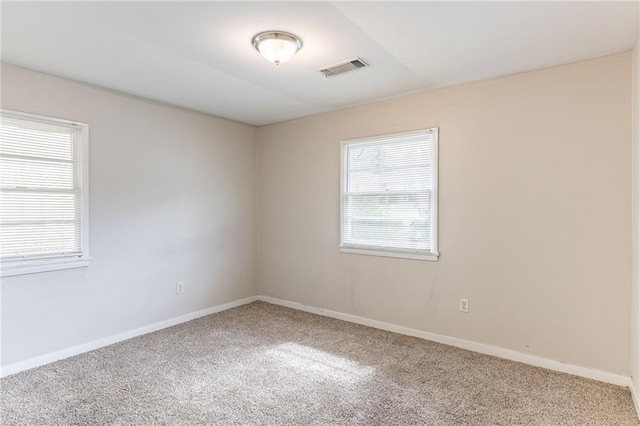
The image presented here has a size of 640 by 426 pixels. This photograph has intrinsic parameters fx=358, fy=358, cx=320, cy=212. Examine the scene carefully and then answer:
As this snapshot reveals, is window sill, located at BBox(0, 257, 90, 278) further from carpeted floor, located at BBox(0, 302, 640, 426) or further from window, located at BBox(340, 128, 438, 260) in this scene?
window, located at BBox(340, 128, 438, 260)

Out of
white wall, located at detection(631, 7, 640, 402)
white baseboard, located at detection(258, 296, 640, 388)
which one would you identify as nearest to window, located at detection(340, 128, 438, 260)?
white baseboard, located at detection(258, 296, 640, 388)

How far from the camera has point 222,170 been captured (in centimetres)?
441

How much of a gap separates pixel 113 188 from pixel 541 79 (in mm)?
3830

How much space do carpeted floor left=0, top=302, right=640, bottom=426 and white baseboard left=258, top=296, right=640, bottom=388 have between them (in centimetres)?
9

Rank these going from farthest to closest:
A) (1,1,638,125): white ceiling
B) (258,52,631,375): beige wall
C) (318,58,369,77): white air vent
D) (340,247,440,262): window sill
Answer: (340,247,440,262): window sill
(318,58,369,77): white air vent
(258,52,631,375): beige wall
(1,1,638,125): white ceiling

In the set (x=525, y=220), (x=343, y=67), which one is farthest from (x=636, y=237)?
(x=343, y=67)

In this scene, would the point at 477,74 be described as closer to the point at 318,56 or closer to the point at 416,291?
the point at 318,56

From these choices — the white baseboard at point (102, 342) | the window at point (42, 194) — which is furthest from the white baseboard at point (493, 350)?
the window at point (42, 194)

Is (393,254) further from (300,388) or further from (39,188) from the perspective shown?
(39,188)

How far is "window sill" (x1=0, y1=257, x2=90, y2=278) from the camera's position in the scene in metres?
2.75

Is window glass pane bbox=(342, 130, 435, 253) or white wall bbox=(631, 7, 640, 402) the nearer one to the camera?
white wall bbox=(631, 7, 640, 402)

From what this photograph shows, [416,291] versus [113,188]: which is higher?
[113,188]

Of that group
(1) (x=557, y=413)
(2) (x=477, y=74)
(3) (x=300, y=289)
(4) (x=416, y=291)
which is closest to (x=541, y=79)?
(2) (x=477, y=74)

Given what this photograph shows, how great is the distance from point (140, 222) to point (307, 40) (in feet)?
8.06
